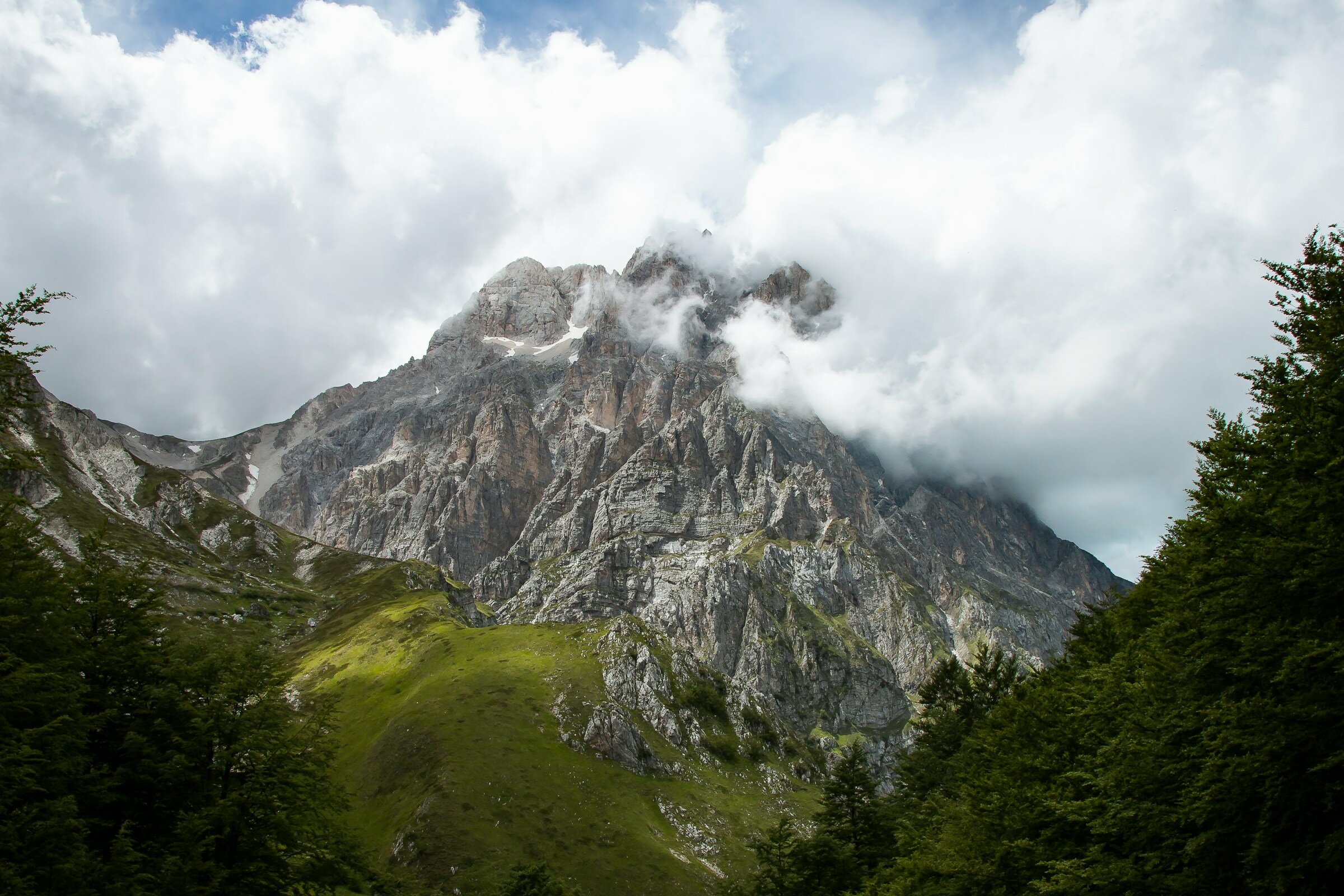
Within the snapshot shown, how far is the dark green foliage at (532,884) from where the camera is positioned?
65.2 meters

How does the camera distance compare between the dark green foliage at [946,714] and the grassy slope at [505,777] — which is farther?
the grassy slope at [505,777]

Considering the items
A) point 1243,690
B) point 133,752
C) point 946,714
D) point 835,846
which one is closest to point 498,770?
point 946,714

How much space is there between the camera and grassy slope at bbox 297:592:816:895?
108m

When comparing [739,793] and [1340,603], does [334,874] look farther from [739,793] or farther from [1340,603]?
[739,793]

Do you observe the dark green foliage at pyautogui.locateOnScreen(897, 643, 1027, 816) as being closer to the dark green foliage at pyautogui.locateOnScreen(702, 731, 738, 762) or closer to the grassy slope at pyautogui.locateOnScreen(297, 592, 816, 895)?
the grassy slope at pyautogui.locateOnScreen(297, 592, 816, 895)

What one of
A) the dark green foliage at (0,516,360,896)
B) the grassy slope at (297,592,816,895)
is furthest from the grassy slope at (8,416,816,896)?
the dark green foliage at (0,516,360,896)

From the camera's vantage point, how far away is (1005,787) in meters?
36.2

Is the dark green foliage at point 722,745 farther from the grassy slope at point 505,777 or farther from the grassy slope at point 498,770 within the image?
the grassy slope at point 505,777

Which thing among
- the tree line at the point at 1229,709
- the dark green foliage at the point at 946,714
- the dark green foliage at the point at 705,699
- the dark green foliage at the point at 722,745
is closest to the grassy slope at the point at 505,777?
the dark green foliage at the point at 722,745

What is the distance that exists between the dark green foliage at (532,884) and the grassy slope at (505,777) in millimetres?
35030

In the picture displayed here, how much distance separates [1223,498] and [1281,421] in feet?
10.1

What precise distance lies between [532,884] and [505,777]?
60292 mm

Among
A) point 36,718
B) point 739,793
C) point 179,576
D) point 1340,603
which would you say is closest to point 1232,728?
point 1340,603

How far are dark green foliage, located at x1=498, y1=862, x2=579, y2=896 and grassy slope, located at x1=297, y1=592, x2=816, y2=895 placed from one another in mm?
35030
